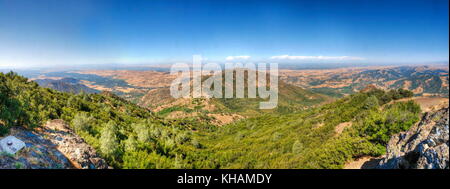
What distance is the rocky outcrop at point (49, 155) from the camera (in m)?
5.67

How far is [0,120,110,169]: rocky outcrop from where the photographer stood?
5668 millimetres

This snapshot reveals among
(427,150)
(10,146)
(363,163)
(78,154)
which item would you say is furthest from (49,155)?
(363,163)

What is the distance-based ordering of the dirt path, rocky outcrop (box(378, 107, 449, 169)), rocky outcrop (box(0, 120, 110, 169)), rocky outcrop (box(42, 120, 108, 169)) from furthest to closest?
the dirt path, rocky outcrop (box(42, 120, 108, 169)), rocky outcrop (box(0, 120, 110, 169)), rocky outcrop (box(378, 107, 449, 169))

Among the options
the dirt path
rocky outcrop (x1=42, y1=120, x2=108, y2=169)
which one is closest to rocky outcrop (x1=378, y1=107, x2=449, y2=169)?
the dirt path

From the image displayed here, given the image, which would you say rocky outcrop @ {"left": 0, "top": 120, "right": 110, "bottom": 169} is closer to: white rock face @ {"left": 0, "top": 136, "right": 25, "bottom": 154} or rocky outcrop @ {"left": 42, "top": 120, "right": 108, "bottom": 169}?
rocky outcrop @ {"left": 42, "top": 120, "right": 108, "bottom": 169}

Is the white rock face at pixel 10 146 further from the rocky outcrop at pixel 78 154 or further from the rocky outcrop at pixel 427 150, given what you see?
the rocky outcrop at pixel 427 150

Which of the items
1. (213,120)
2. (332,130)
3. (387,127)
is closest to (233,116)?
(213,120)

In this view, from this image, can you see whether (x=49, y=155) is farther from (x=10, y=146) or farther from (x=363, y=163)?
(x=363, y=163)

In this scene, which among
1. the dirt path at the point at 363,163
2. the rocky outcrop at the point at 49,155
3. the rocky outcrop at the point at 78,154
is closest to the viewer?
the rocky outcrop at the point at 49,155

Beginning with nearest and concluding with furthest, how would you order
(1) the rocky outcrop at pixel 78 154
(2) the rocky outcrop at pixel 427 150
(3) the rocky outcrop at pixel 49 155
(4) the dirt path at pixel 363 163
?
(2) the rocky outcrop at pixel 427 150, (3) the rocky outcrop at pixel 49 155, (1) the rocky outcrop at pixel 78 154, (4) the dirt path at pixel 363 163

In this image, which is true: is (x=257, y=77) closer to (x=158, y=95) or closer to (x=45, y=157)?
(x=158, y=95)

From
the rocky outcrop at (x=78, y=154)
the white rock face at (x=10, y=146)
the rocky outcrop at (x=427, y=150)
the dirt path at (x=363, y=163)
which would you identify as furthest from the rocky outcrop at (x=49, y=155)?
the dirt path at (x=363, y=163)

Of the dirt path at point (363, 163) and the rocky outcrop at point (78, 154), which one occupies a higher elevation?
the rocky outcrop at point (78, 154)

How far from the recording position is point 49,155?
6.84 meters
